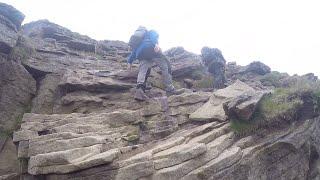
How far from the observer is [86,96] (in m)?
19.2

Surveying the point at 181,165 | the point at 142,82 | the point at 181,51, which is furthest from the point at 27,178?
the point at 181,51

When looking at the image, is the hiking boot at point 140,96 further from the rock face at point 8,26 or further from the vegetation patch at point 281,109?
the rock face at point 8,26

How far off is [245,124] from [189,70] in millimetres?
10802

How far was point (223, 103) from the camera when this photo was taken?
581 inches

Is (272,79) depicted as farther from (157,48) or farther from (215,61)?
(157,48)

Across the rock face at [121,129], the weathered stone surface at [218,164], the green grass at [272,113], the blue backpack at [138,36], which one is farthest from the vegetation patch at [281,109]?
the blue backpack at [138,36]

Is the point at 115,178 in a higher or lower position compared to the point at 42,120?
lower

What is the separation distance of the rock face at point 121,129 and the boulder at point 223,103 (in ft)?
0.15

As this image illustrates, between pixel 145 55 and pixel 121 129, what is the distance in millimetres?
5400

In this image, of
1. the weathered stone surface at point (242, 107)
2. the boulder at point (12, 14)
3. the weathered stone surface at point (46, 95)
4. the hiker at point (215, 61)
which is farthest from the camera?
the hiker at point (215, 61)

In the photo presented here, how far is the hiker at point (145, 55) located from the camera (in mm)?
18734

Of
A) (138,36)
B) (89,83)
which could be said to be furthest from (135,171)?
(89,83)

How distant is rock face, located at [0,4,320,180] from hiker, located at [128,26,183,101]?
0.57 meters

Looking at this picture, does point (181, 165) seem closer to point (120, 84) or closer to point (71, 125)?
point (71, 125)
